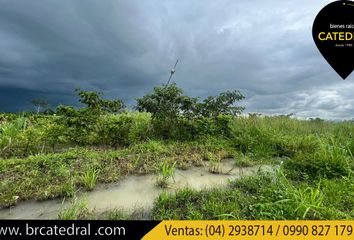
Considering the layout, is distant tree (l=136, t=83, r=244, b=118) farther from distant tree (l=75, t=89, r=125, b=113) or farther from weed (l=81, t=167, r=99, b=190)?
weed (l=81, t=167, r=99, b=190)

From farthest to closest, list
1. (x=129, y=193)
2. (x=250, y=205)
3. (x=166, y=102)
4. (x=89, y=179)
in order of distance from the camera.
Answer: (x=166, y=102) < (x=89, y=179) < (x=129, y=193) < (x=250, y=205)

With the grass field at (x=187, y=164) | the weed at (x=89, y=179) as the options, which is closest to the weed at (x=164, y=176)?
the grass field at (x=187, y=164)

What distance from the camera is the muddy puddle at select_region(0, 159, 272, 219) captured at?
299 cm

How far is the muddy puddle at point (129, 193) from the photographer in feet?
9.80

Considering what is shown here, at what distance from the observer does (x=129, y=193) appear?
3.38 metres

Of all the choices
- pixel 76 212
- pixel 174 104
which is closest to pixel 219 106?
pixel 174 104

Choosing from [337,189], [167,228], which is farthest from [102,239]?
[337,189]

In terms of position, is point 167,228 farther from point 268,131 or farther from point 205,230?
point 268,131

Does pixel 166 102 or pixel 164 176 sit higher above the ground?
pixel 166 102

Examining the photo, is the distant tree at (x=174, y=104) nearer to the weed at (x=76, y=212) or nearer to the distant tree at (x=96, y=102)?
the distant tree at (x=96, y=102)

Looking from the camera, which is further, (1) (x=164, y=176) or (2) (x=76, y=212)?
(1) (x=164, y=176)

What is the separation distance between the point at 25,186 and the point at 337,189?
391cm

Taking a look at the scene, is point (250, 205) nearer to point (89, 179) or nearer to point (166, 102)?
point (89, 179)

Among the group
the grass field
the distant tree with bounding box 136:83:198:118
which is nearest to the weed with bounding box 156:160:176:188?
the grass field
